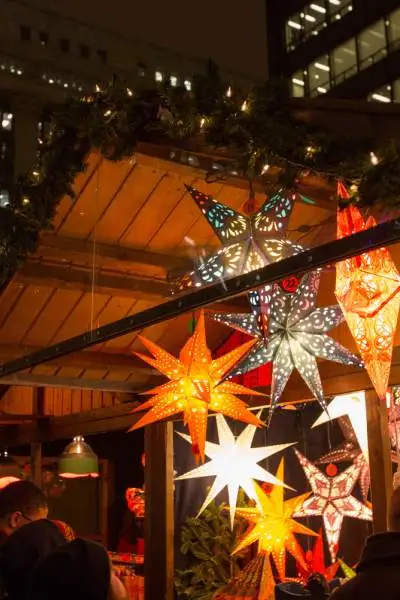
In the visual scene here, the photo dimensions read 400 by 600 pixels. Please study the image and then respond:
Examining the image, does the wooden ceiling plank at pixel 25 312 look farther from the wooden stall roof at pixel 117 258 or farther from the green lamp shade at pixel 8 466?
the green lamp shade at pixel 8 466

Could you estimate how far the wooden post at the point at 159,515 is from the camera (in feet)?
22.9

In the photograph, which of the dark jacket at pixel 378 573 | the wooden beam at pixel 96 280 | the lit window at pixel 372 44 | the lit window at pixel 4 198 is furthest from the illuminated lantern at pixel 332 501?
the lit window at pixel 372 44

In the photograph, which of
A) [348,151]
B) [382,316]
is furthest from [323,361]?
[348,151]

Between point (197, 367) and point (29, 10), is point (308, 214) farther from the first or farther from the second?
point (29, 10)

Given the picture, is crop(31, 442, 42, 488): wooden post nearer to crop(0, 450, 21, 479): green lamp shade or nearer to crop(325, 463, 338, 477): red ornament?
crop(0, 450, 21, 479): green lamp shade

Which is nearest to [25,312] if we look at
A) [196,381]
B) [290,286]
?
[196,381]

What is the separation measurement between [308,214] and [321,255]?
7.91 ft

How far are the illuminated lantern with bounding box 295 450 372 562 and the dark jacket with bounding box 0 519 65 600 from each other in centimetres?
340

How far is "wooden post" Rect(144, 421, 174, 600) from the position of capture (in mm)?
6988

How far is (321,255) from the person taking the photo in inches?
123

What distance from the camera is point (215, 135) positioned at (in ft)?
14.3

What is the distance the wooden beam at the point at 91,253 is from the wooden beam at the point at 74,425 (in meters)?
1.99

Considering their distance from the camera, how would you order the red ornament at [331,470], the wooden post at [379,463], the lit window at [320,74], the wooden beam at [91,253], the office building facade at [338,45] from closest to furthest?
the wooden post at [379,463] → the wooden beam at [91,253] → the red ornament at [331,470] → the office building facade at [338,45] → the lit window at [320,74]

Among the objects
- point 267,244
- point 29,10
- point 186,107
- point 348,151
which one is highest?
point 29,10
